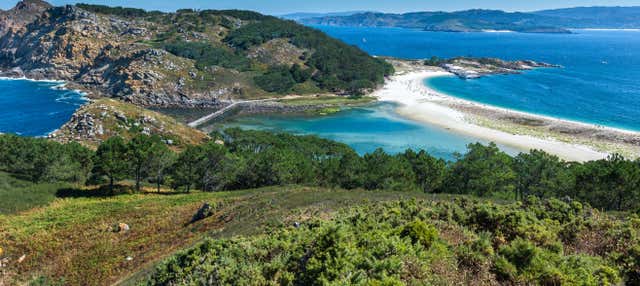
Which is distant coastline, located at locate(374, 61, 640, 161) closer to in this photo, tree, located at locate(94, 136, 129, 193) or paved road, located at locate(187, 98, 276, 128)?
paved road, located at locate(187, 98, 276, 128)

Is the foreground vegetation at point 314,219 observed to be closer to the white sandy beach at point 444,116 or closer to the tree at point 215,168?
the tree at point 215,168

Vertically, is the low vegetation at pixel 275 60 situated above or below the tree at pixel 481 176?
above

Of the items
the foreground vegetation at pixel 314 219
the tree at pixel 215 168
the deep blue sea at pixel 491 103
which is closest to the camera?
the foreground vegetation at pixel 314 219

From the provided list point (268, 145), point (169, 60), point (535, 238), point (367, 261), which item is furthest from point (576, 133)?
point (169, 60)

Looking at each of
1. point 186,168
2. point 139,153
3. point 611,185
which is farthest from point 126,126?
point 611,185

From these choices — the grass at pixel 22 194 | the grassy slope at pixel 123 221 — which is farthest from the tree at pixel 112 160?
the grassy slope at pixel 123 221

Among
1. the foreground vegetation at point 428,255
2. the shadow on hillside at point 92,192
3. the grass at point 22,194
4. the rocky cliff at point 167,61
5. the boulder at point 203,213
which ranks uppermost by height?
the rocky cliff at point 167,61

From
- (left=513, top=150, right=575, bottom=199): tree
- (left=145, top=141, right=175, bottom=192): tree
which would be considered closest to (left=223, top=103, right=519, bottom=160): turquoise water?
(left=513, top=150, right=575, bottom=199): tree

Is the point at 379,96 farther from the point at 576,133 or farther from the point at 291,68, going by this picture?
the point at 576,133
